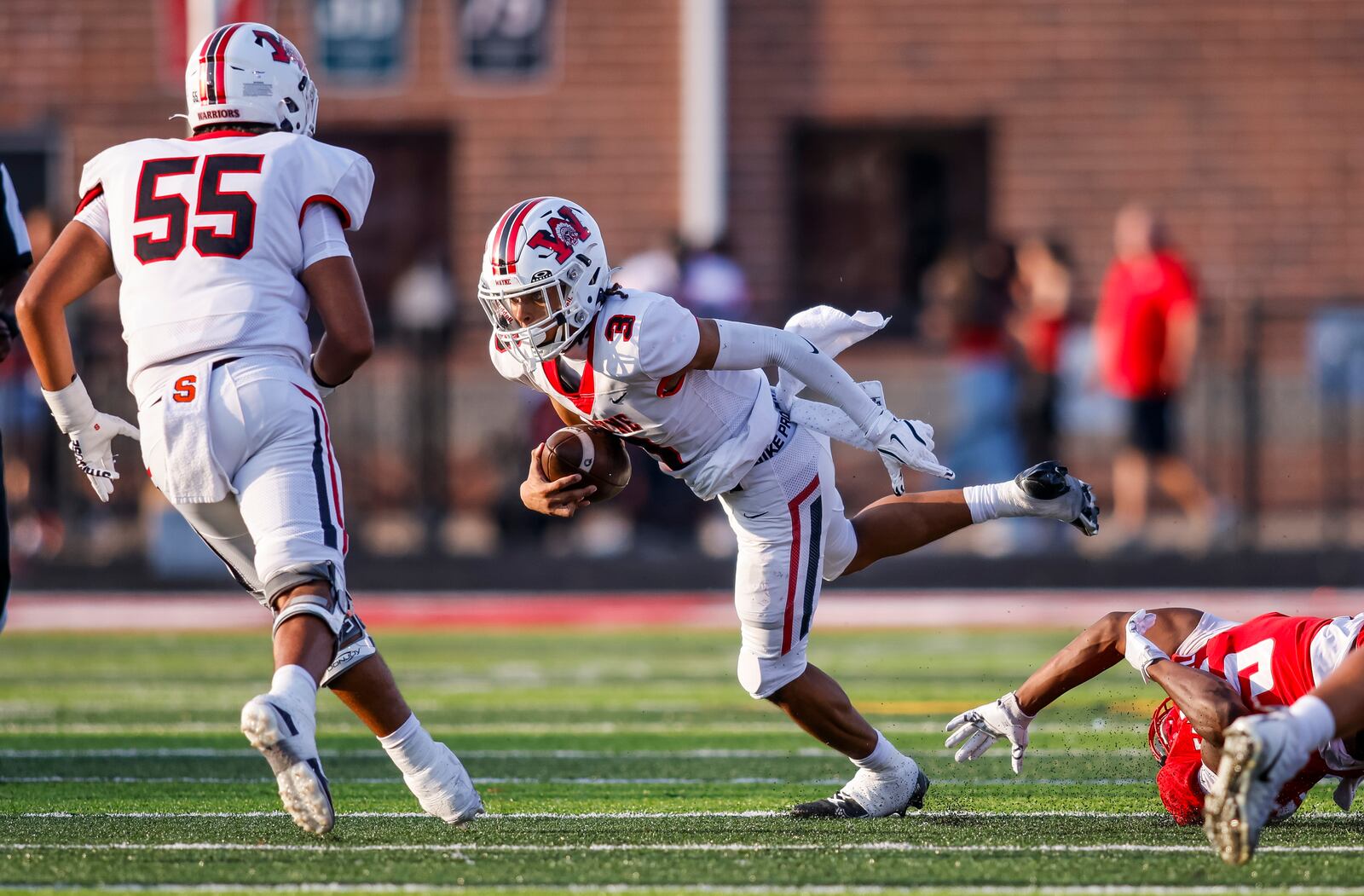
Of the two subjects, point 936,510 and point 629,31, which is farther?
point 629,31

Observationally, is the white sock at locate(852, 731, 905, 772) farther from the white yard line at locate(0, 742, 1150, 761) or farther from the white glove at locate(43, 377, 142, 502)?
the white glove at locate(43, 377, 142, 502)

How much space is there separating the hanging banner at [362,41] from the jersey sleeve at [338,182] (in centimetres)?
995

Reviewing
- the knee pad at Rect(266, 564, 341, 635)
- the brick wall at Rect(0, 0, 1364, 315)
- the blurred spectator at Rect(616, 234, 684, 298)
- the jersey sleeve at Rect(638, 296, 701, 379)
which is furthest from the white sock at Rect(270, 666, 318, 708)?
the brick wall at Rect(0, 0, 1364, 315)

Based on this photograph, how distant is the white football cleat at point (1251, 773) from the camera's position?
349 cm

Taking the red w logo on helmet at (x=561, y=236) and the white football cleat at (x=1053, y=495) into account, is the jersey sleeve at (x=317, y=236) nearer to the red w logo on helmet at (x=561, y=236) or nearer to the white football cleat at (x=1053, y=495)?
the red w logo on helmet at (x=561, y=236)

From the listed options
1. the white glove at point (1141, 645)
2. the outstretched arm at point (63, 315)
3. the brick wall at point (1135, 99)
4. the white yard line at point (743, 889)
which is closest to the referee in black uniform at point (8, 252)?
the outstretched arm at point (63, 315)

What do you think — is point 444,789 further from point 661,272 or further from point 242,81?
point 661,272

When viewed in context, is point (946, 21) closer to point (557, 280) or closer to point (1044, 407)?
point (1044, 407)

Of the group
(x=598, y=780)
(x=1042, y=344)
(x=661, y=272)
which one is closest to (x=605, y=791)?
(x=598, y=780)

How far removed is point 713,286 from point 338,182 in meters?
6.86

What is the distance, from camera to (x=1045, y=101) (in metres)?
14.2

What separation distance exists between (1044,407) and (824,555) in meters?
6.45

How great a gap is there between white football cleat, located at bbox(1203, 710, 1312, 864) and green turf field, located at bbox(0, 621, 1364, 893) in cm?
16

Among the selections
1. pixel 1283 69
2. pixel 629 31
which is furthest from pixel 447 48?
pixel 1283 69
